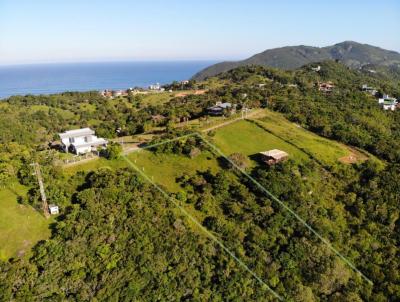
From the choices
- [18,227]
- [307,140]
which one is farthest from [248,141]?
[18,227]

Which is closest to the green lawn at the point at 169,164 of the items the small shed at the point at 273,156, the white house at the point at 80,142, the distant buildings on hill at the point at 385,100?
the white house at the point at 80,142

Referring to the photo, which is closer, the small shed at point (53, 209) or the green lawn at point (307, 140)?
the small shed at point (53, 209)

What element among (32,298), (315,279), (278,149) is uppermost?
(278,149)

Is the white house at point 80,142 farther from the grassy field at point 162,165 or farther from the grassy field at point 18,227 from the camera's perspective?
the grassy field at point 18,227

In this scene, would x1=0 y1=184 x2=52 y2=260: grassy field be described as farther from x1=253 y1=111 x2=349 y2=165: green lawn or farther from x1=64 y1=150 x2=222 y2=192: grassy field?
x1=253 y1=111 x2=349 y2=165: green lawn

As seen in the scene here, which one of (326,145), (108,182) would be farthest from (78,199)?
(326,145)

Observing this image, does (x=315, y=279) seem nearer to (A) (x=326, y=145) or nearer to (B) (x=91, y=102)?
(A) (x=326, y=145)
